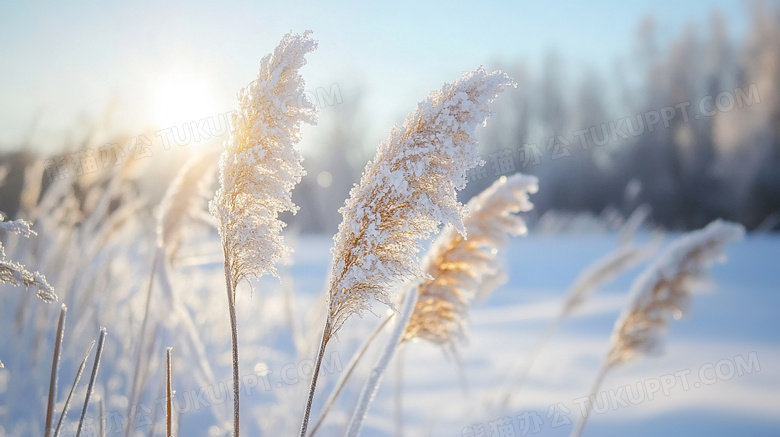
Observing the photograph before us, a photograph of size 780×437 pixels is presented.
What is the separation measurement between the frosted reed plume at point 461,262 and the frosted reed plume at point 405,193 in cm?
45

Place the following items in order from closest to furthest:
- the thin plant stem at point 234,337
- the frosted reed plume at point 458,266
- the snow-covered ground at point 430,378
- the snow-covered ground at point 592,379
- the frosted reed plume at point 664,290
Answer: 1. the thin plant stem at point 234,337
2. the frosted reed plume at point 458,266
3. the frosted reed plume at point 664,290
4. the snow-covered ground at point 430,378
5. the snow-covered ground at point 592,379

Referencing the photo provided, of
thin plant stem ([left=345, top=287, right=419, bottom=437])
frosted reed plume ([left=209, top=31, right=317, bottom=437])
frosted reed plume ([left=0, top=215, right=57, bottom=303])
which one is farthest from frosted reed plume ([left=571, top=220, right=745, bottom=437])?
frosted reed plume ([left=0, top=215, right=57, bottom=303])

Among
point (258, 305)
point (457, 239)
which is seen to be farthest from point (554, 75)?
point (457, 239)

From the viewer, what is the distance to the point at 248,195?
94 centimetres

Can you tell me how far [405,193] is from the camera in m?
0.91

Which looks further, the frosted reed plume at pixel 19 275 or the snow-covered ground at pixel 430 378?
the snow-covered ground at pixel 430 378

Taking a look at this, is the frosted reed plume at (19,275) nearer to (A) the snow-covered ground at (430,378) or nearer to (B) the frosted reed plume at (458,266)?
(A) the snow-covered ground at (430,378)

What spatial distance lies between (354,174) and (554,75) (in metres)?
14.7

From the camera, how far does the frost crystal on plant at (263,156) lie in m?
0.90

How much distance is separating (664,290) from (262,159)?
2.09m

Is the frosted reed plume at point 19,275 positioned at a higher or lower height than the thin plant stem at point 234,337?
higher

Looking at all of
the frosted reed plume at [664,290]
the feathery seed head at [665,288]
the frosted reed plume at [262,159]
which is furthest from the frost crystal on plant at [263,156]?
the feathery seed head at [665,288]

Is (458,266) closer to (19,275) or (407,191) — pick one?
(407,191)

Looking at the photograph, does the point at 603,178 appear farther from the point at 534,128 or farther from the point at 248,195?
the point at 248,195
